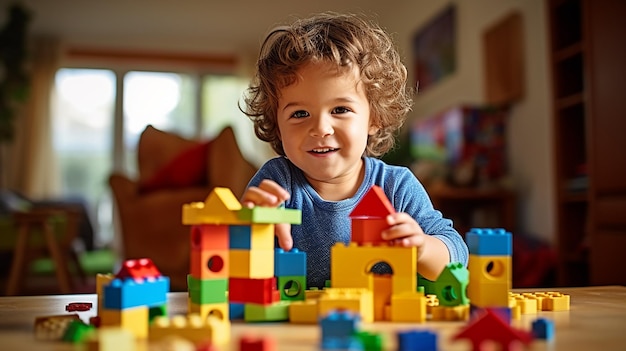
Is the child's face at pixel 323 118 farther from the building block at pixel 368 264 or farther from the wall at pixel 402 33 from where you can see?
the wall at pixel 402 33

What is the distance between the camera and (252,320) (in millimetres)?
679

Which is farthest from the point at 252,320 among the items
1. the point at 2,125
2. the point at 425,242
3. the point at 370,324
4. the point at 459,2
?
the point at 2,125

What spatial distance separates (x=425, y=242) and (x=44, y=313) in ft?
1.56

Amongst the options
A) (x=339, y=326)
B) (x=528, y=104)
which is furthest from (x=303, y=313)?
(x=528, y=104)

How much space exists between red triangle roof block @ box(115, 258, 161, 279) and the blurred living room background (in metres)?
0.79

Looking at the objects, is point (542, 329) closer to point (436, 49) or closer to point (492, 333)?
point (492, 333)

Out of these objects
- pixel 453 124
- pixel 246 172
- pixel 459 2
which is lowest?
pixel 246 172

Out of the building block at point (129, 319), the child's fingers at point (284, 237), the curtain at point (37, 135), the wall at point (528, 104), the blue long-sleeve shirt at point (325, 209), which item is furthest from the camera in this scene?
the curtain at point (37, 135)

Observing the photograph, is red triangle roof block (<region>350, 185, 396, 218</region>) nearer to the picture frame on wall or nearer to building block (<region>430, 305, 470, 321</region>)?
building block (<region>430, 305, 470, 321</region>)

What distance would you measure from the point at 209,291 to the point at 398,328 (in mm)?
193

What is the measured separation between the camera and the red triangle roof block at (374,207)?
2.38ft

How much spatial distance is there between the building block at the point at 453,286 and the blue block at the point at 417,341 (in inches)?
8.9

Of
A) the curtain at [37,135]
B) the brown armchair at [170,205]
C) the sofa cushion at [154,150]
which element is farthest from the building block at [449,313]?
the curtain at [37,135]

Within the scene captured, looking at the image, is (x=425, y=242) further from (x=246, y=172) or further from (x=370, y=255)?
(x=246, y=172)
